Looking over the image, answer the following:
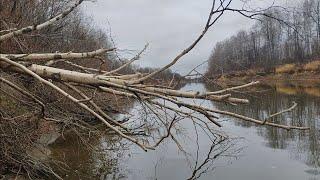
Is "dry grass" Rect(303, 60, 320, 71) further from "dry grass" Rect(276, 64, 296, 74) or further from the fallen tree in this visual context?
the fallen tree

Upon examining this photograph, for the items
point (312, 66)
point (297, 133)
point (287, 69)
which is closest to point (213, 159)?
point (297, 133)

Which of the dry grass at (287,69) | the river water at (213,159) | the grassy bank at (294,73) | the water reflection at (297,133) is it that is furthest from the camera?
the dry grass at (287,69)

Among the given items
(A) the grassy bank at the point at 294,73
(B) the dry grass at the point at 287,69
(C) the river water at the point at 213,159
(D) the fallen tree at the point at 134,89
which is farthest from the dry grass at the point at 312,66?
(D) the fallen tree at the point at 134,89

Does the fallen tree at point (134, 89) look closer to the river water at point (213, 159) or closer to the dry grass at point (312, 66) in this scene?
the river water at point (213, 159)

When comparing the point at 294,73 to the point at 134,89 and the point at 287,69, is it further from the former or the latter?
the point at 134,89

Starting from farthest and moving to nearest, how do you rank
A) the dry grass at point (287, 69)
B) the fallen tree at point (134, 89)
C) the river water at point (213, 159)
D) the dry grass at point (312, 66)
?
the dry grass at point (287, 69) < the dry grass at point (312, 66) < the river water at point (213, 159) < the fallen tree at point (134, 89)

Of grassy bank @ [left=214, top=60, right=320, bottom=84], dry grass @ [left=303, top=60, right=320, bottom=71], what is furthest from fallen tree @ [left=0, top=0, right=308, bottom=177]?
dry grass @ [left=303, top=60, right=320, bottom=71]

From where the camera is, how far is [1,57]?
18.2 feet

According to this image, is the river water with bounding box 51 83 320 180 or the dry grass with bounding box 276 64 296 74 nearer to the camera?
the river water with bounding box 51 83 320 180

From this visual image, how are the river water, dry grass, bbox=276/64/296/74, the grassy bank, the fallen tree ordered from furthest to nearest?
dry grass, bbox=276/64/296/74 → the grassy bank → the river water → the fallen tree

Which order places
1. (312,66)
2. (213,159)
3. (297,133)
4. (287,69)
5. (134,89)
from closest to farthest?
1. (134,89)
2. (213,159)
3. (297,133)
4. (312,66)
5. (287,69)

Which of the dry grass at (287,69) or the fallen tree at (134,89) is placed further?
the dry grass at (287,69)

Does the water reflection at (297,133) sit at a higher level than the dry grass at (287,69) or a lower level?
lower

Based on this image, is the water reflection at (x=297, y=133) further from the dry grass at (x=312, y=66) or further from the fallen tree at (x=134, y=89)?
the dry grass at (x=312, y=66)
